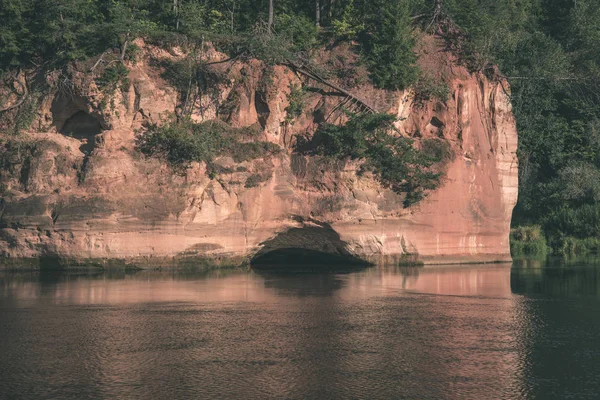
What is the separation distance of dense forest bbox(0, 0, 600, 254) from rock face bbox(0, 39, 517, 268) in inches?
55.0

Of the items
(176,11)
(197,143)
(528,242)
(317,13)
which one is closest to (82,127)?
(197,143)

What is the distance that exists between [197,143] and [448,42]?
51.5 feet

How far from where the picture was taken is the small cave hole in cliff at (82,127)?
34875mm

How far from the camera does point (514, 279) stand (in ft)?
95.3

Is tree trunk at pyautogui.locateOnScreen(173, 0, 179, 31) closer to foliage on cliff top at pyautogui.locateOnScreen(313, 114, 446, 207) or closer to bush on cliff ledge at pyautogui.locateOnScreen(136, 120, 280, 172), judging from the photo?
bush on cliff ledge at pyautogui.locateOnScreen(136, 120, 280, 172)

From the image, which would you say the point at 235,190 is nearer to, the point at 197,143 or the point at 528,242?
the point at 197,143

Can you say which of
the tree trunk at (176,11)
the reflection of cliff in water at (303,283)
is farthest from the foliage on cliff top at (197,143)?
the reflection of cliff in water at (303,283)

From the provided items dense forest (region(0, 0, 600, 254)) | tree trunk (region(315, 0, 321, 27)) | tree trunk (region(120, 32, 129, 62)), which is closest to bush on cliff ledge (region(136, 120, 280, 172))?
tree trunk (region(120, 32, 129, 62))

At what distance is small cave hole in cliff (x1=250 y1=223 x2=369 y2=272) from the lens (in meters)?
35.6

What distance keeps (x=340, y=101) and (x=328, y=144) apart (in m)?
2.60

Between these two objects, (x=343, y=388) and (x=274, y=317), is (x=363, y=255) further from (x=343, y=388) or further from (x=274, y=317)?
(x=343, y=388)

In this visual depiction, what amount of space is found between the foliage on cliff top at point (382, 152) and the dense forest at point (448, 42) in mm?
3274

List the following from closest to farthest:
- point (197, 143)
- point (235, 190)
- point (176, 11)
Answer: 1. point (197, 143)
2. point (235, 190)
3. point (176, 11)

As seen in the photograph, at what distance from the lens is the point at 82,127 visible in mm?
35375
